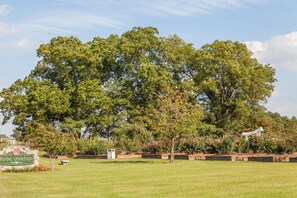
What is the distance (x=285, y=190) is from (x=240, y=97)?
43573 mm

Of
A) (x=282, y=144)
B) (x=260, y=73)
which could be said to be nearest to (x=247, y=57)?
(x=260, y=73)

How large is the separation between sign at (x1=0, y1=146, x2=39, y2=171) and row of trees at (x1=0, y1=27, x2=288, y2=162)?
24515mm

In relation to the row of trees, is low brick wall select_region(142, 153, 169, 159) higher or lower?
lower

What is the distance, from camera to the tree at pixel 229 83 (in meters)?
55.4

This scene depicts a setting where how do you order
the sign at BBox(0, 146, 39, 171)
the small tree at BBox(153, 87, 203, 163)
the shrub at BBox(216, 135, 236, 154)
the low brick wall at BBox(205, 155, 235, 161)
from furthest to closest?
the shrub at BBox(216, 135, 236, 154), the low brick wall at BBox(205, 155, 235, 161), the small tree at BBox(153, 87, 203, 163), the sign at BBox(0, 146, 39, 171)

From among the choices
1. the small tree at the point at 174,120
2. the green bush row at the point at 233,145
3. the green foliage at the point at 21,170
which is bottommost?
the green foliage at the point at 21,170

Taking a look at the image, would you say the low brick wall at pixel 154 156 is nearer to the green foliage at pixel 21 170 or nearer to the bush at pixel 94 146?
the bush at pixel 94 146

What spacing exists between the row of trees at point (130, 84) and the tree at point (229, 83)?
0.36ft

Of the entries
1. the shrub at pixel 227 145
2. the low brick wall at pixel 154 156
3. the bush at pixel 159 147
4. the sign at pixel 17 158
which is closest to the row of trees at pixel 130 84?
the bush at pixel 159 147

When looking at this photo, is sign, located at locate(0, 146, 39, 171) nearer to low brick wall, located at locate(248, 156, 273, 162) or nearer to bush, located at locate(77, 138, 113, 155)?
low brick wall, located at locate(248, 156, 273, 162)

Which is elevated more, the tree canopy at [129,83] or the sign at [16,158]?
the tree canopy at [129,83]

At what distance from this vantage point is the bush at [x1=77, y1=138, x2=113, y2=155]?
44969 millimetres

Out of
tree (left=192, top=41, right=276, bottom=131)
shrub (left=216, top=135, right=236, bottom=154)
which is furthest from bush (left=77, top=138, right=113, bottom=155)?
tree (left=192, top=41, right=276, bottom=131)

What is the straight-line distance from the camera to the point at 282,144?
33.6m
